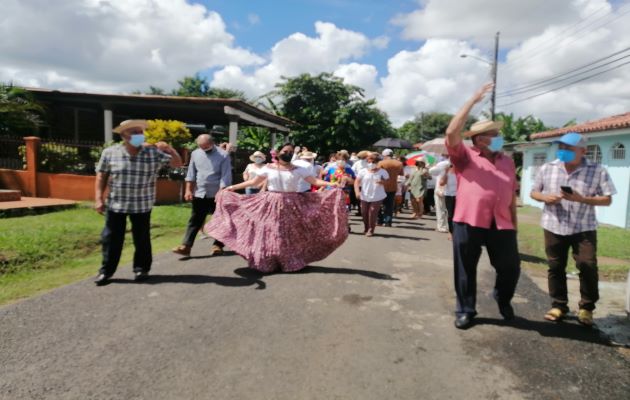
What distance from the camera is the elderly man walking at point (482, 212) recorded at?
431 cm

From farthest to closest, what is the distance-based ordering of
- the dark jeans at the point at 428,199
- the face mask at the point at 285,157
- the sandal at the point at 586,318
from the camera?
the dark jeans at the point at 428,199 → the face mask at the point at 285,157 → the sandal at the point at 586,318

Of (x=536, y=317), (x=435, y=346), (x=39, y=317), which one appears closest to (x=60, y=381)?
(x=39, y=317)

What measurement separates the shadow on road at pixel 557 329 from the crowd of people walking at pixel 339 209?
91 millimetres

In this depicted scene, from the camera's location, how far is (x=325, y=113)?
109 feet

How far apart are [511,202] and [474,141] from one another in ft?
2.11

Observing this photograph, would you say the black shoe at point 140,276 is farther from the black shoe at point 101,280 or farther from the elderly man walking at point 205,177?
the elderly man walking at point 205,177

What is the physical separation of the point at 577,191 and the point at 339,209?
3.05 m

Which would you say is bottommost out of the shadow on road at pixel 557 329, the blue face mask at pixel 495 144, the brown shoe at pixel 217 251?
the shadow on road at pixel 557 329

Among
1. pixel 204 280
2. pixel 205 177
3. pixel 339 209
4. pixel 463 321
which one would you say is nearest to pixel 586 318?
pixel 463 321

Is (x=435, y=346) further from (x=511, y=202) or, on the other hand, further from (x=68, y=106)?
(x=68, y=106)

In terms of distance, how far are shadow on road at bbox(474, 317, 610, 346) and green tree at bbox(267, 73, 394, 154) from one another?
28632 millimetres

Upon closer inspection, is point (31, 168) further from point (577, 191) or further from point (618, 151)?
point (618, 151)

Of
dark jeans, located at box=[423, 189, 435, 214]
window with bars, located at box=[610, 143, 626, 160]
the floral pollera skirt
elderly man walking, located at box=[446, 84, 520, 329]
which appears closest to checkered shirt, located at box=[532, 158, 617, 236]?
elderly man walking, located at box=[446, 84, 520, 329]

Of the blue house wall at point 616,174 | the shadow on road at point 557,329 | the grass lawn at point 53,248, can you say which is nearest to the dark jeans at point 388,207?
the blue house wall at point 616,174
